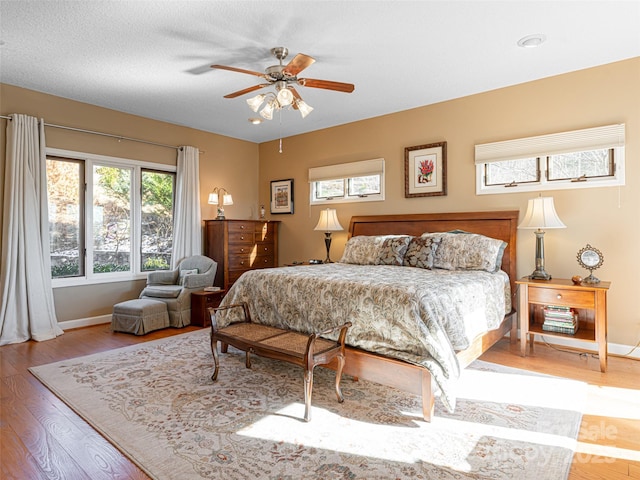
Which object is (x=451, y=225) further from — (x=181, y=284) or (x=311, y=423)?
(x=181, y=284)

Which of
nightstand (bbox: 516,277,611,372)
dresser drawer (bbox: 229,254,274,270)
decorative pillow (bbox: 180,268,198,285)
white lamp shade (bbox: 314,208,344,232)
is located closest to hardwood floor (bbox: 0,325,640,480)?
nightstand (bbox: 516,277,611,372)

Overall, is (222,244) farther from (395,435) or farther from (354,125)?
(395,435)

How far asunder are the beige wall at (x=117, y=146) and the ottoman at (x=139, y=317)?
0.66m

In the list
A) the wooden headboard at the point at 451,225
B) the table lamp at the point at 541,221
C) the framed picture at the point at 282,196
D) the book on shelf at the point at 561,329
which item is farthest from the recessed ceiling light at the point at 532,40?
the framed picture at the point at 282,196

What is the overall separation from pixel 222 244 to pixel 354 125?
104 inches

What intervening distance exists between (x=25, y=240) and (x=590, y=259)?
5716 mm

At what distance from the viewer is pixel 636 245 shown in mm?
3479

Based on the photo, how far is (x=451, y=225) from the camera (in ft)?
14.8

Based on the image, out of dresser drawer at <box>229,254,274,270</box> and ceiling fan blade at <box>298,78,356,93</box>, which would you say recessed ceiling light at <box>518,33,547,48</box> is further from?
dresser drawer at <box>229,254,274,270</box>

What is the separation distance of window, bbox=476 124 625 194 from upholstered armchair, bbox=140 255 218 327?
364cm

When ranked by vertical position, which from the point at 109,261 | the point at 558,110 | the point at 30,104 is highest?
the point at 30,104

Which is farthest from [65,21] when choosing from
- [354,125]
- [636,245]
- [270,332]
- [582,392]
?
[636,245]

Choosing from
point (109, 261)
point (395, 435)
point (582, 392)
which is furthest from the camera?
point (109, 261)

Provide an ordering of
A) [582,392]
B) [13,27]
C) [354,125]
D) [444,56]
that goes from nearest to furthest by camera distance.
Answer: [582,392]
[13,27]
[444,56]
[354,125]
